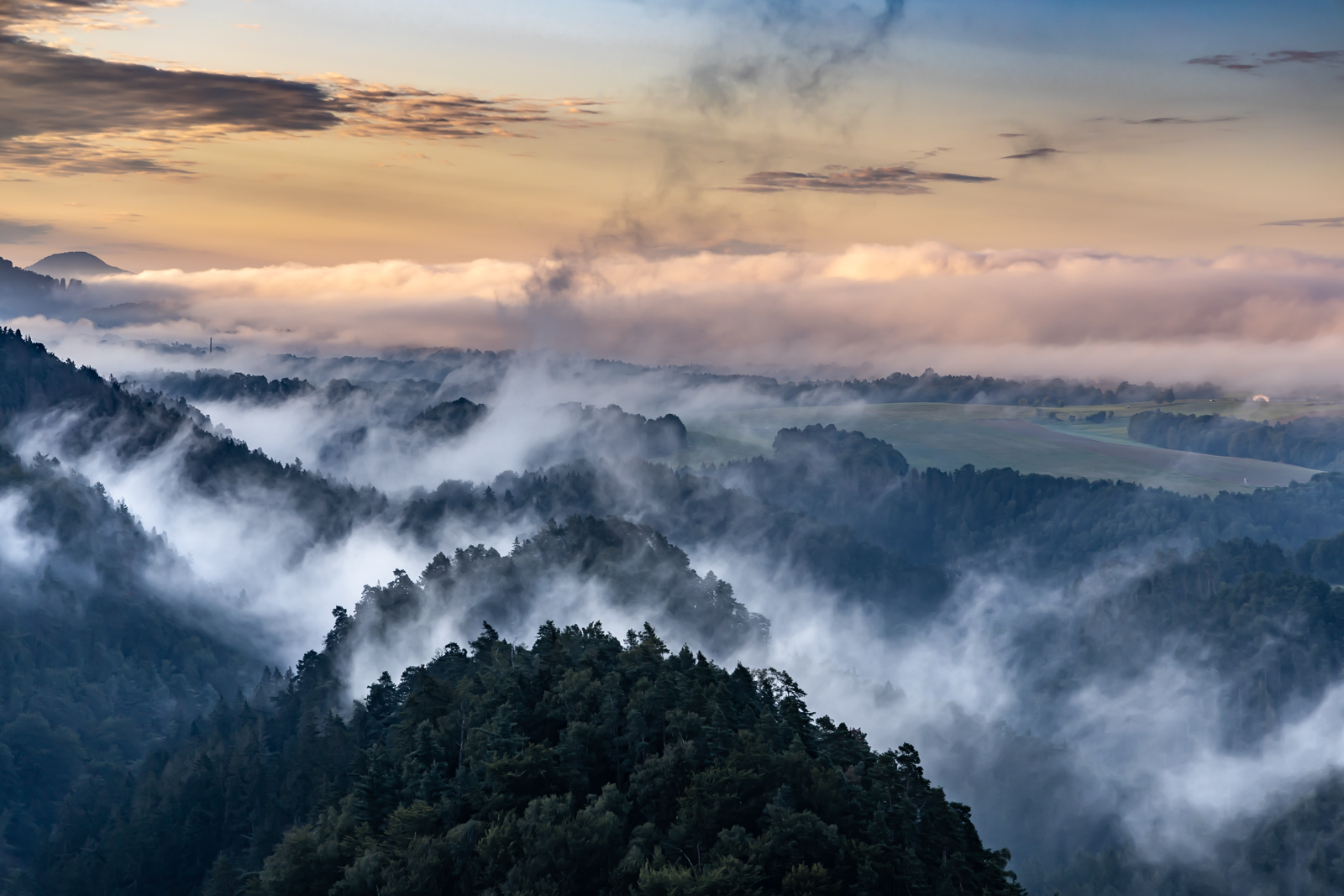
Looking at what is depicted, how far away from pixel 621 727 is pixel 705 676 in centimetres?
1388

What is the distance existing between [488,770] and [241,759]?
84.7 metres

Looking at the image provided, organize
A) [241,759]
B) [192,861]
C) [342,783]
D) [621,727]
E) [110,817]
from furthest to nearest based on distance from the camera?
[110,817], [241,759], [192,861], [342,783], [621,727]

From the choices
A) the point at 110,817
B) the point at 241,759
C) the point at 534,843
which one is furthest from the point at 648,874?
the point at 110,817

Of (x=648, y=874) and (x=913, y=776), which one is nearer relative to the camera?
(x=648, y=874)

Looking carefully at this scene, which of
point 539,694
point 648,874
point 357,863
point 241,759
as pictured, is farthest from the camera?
point 241,759

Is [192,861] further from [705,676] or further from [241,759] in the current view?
[705,676]

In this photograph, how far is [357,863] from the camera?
326 ft

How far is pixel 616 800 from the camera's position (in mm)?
105625

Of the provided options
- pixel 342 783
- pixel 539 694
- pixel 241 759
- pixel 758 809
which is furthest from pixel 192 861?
pixel 758 809

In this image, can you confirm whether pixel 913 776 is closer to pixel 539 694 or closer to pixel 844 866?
pixel 844 866

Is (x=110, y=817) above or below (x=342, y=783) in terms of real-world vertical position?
below

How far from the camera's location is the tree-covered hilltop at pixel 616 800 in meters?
96.6

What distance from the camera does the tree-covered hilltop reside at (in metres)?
96.6

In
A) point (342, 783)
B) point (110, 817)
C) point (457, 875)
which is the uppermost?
point (457, 875)
